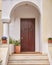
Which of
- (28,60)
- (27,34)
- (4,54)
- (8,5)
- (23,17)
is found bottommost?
(28,60)

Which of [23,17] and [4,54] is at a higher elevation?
[23,17]

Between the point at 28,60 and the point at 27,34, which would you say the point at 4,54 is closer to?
the point at 28,60

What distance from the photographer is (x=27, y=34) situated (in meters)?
13.4

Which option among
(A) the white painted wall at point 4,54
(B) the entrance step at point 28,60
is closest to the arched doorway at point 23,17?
(B) the entrance step at point 28,60

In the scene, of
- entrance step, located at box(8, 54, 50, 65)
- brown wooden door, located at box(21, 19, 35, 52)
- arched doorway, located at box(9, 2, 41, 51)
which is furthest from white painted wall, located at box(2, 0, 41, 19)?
entrance step, located at box(8, 54, 50, 65)

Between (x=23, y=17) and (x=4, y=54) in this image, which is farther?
(x=23, y=17)

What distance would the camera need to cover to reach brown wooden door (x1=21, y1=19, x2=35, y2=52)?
1329 cm

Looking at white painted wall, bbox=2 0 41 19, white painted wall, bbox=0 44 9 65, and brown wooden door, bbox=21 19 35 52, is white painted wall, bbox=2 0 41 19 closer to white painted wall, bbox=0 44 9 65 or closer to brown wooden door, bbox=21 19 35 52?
brown wooden door, bbox=21 19 35 52

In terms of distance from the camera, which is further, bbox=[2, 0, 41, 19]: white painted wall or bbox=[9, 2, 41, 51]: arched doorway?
bbox=[9, 2, 41, 51]: arched doorway

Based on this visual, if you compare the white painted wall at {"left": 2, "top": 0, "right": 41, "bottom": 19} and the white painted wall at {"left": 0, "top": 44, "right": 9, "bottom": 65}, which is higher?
the white painted wall at {"left": 2, "top": 0, "right": 41, "bottom": 19}

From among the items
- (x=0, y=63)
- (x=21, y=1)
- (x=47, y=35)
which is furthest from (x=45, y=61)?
(x=21, y=1)

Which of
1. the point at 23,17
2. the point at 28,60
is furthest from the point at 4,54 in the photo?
the point at 23,17

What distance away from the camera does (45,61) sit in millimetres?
8258

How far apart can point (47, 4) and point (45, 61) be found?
10.1ft
